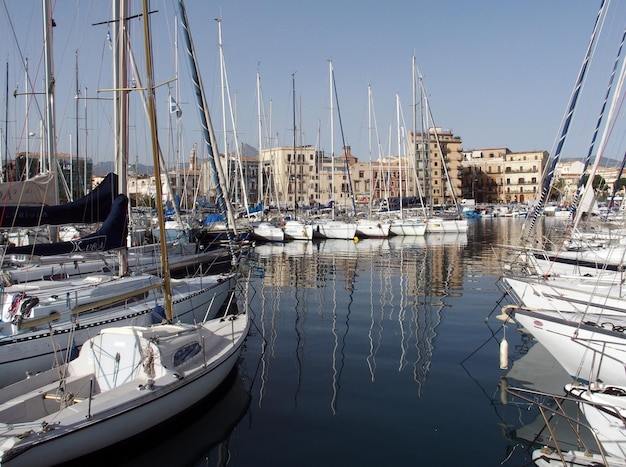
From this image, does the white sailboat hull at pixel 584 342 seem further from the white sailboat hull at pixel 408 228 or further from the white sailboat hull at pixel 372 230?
the white sailboat hull at pixel 408 228

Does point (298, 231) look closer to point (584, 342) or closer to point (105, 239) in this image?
point (105, 239)

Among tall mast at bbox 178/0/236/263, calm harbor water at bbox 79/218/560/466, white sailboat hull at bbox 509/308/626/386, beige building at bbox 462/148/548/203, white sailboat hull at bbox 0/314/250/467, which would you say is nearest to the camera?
white sailboat hull at bbox 0/314/250/467

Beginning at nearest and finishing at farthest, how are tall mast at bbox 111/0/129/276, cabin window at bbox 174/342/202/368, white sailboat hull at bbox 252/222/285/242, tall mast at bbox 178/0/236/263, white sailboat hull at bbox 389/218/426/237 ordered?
cabin window at bbox 174/342/202/368, tall mast at bbox 111/0/129/276, tall mast at bbox 178/0/236/263, white sailboat hull at bbox 252/222/285/242, white sailboat hull at bbox 389/218/426/237

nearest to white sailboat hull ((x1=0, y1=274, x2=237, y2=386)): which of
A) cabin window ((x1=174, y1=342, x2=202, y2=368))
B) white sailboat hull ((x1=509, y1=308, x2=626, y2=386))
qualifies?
cabin window ((x1=174, y1=342, x2=202, y2=368))

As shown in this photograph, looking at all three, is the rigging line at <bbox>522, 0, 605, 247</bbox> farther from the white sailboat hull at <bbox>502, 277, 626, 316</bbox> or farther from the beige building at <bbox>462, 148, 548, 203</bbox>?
the beige building at <bbox>462, 148, 548, 203</bbox>

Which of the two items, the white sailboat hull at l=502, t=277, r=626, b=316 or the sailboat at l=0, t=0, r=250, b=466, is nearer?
the sailboat at l=0, t=0, r=250, b=466

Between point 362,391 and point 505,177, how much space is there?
14055 centimetres

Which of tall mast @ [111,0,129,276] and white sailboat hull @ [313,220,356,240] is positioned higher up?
tall mast @ [111,0,129,276]

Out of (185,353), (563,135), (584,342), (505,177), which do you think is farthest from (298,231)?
(505,177)

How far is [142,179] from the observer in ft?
374

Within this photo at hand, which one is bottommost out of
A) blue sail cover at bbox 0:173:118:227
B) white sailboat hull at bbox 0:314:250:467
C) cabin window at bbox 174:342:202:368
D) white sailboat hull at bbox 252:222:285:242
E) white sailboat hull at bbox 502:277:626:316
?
white sailboat hull at bbox 252:222:285:242

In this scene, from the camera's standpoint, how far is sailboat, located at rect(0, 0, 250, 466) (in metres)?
7.84

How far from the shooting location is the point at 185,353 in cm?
1063

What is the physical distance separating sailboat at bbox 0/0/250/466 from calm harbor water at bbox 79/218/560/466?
0.54 metres
